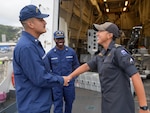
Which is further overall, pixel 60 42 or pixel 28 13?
pixel 60 42

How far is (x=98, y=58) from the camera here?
92.0 inches

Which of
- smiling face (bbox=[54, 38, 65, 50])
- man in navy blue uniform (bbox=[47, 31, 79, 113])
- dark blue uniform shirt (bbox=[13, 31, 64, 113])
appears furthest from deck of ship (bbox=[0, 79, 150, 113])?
dark blue uniform shirt (bbox=[13, 31, 64, 113])

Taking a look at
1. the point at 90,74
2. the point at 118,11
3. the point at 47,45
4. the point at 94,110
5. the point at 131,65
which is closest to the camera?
the point at 131,65

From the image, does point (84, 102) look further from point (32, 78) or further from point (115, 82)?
point (32, 78)

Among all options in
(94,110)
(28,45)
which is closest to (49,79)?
(28,45)

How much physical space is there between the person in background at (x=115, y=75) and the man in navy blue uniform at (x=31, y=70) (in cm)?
47

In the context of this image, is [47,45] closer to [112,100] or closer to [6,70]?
[6,70]

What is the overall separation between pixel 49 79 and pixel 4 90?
75.7 inches

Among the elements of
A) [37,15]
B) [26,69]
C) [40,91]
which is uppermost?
[37,15]

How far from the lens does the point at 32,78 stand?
1.81 meters

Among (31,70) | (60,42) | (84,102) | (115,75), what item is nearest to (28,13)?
(31,70)

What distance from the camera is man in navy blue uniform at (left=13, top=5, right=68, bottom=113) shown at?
1.81 m

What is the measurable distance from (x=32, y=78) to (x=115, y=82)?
803 mm

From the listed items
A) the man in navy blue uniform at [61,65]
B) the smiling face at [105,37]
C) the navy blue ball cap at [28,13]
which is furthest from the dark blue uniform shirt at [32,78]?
the man in navy blue uniform at [61,65]
